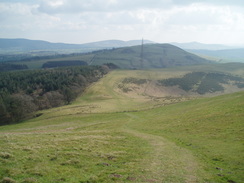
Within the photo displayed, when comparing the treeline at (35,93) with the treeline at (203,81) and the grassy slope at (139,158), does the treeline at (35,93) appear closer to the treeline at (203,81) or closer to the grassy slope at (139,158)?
the grassy slope at (139,158)

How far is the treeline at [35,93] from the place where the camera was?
78.2m

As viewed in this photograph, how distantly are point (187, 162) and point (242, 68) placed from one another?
213224 mm

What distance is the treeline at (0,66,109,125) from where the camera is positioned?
7825 centimetres

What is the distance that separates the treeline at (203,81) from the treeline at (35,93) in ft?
195

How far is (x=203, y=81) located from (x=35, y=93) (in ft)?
385

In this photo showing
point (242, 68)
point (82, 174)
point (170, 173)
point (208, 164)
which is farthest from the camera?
point (242, 68)

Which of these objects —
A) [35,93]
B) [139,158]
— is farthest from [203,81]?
[139,158]

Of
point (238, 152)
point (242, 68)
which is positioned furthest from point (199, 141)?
point (242, 68)

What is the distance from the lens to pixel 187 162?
68.4 ft

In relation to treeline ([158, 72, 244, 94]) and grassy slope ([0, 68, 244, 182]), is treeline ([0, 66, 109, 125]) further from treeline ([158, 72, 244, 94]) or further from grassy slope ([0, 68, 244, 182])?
treeline ([158, 72, 244, 94])

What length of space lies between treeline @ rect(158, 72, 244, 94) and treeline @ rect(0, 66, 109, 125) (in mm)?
59306

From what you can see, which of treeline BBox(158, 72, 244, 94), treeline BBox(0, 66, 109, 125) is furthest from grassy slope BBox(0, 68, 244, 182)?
treeline BBox(158, 72, 244, 94)

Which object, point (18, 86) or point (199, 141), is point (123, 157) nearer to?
point (199, 141)

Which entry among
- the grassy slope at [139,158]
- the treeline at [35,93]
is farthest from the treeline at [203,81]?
the grassy slope at [139,158]
